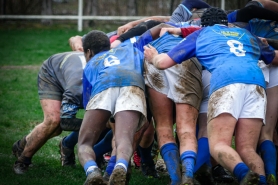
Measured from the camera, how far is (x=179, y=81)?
20.9 ft

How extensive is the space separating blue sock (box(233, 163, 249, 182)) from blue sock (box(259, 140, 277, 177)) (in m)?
0.65

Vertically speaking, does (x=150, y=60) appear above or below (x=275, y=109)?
above

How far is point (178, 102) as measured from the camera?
20.6 feet

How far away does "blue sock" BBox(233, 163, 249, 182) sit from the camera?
5.35m

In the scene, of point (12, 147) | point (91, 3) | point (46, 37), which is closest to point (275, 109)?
point (12, 147)

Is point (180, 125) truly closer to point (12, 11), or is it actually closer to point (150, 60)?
point (150, 60)

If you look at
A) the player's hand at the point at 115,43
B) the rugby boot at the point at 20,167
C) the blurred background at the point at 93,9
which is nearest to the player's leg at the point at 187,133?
the player's hand at the point at 115,43

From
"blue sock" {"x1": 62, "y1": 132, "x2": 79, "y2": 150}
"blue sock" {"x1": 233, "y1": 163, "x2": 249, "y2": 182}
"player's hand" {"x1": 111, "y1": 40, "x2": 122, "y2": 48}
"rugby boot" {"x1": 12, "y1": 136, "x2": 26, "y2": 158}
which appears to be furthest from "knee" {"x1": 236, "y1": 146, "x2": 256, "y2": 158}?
"rugby boot" {"x1": 12, "y1": 136, "x2": 26, "y2": 158}

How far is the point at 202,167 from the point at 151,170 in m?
1.21

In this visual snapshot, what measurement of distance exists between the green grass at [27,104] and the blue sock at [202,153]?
0.84m

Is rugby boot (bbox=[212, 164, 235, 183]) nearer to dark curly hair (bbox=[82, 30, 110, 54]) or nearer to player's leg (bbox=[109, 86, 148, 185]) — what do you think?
player's leg (bbox=[109, 86, 148, 185])

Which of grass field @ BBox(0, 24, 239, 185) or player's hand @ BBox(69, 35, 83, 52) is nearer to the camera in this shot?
grass field @ BBox(0, 24, 239, 185)

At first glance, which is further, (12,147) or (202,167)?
(12,147)

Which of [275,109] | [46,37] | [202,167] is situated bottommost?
[46,37]
